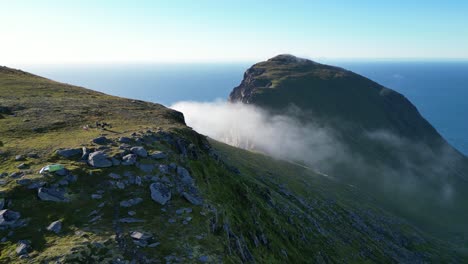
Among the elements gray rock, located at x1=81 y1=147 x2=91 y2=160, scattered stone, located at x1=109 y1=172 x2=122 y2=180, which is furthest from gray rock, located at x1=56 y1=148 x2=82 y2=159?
scattered stone, located at x1=109 y1=172 x2=122 y2=180

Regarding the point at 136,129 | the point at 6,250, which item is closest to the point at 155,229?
the point at 6,250

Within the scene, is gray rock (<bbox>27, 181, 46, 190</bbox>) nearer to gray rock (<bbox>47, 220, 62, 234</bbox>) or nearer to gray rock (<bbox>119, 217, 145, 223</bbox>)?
gray rock (<bbox>47, 220, 62, 234</bbox>)

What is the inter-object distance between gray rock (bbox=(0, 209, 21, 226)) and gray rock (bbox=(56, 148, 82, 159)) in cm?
1133

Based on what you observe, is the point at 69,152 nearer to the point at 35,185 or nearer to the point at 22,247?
the point at 35,185

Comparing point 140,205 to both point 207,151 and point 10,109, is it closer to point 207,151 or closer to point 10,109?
point 207,151

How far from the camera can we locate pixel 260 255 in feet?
158

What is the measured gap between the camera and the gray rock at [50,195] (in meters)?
35.6

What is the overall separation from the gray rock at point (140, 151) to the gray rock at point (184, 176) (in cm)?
472

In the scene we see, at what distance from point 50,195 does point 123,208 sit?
746 cm

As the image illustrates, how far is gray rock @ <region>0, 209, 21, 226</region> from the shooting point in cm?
3216

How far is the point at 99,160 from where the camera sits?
42312 millimetres

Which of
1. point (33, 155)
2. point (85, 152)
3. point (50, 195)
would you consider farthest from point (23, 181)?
point (85, 152)

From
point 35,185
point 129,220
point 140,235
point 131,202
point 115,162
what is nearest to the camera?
point 140,235

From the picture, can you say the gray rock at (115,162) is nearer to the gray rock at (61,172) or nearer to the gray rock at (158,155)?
the gray rock at (158,155)
